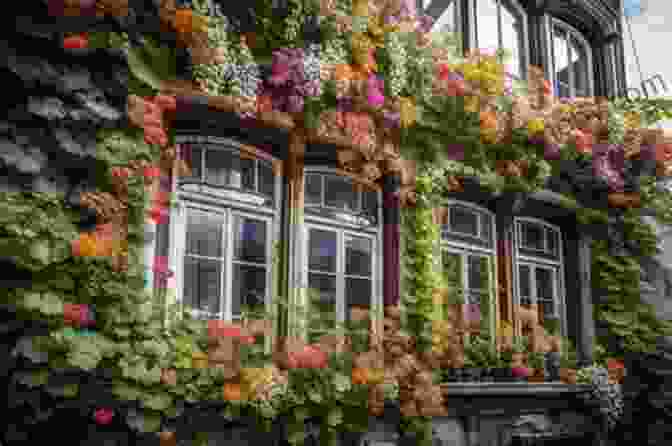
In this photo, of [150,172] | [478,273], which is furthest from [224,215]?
[478,273]

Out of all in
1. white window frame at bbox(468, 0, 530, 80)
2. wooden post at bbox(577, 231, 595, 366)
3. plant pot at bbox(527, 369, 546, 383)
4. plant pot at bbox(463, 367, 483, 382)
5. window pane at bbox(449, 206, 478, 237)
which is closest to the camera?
plant pot at bbox(463, 367, 483, 382)

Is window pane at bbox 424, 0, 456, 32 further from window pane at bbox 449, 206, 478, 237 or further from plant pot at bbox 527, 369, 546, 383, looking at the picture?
plant pot at bbox 527, 369, 546, 383

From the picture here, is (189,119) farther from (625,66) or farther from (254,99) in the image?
(625,66)

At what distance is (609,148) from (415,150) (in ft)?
9.84

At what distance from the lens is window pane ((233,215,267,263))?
4.95 metres

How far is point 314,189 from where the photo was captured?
553cm

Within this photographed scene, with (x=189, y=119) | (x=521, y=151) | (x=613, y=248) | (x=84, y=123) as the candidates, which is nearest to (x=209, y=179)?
(x=189, y=119)

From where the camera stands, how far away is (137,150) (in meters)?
4.11

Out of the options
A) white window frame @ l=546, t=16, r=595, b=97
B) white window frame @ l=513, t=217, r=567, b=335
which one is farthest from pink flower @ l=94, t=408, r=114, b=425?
white window frame @ l=546, t=16, r=595, b=97

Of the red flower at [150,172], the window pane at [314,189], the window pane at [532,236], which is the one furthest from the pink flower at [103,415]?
the window pane at [532,236]

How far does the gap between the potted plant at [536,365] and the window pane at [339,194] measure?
8.70 feet

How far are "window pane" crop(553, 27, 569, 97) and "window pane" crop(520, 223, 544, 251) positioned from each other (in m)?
2.24

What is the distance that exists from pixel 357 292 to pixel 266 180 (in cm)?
133

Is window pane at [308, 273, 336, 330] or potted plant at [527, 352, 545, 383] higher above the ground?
window pane at [308, 273, 336, 330]
